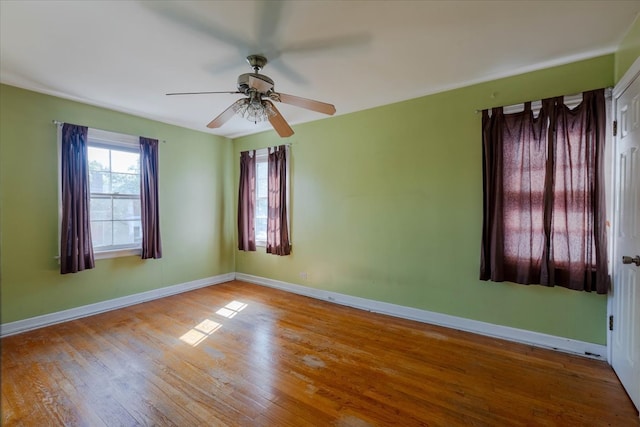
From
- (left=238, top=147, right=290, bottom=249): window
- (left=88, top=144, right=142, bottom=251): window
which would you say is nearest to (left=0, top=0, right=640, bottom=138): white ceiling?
(left=88, top=144, right=142, bottom=251): window

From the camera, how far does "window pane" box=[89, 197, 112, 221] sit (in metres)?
3.63

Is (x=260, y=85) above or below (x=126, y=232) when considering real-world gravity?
above

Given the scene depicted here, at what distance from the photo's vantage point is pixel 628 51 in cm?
214

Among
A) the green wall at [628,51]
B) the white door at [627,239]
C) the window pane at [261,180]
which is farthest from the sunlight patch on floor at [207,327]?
the green wall at [628,51]

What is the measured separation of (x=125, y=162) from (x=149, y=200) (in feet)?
1.94

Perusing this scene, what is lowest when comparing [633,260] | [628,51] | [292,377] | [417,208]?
[292,377]

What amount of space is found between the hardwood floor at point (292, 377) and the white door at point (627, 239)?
0.72 feet

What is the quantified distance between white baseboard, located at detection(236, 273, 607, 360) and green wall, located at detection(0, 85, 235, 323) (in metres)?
1.83

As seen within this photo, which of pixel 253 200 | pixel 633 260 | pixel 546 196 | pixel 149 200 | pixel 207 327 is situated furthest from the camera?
pixel 253 200

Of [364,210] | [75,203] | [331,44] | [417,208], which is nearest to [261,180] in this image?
[364,210]

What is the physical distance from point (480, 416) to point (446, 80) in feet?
9.47

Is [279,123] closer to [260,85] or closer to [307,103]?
[307,103]

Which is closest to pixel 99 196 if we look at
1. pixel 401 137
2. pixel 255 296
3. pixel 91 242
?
pixel 91 242

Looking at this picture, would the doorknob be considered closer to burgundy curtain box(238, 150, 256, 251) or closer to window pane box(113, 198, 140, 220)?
burgundy curtain box(238, 150, 256, 251)
